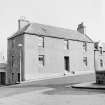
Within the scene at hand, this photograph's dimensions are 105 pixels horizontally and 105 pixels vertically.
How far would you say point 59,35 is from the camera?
1170 inches

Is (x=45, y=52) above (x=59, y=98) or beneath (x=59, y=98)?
above

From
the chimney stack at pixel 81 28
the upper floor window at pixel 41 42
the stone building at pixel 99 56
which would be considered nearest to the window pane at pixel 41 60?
the upper floor window at pixel 41 42

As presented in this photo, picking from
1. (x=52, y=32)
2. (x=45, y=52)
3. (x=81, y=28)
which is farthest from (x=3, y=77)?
(x=81, y=28)

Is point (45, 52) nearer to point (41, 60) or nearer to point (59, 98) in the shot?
point (41, 60)

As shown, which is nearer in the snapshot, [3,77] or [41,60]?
[41,60]

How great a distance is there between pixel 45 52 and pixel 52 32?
4.52 meters

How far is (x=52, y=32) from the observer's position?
2948cm

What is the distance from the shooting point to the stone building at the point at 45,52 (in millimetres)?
25516

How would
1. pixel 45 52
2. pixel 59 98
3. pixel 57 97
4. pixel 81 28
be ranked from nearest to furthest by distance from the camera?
pixel 59 98 < pixel 57 97 < pixel 45 52 < pixel 81 28

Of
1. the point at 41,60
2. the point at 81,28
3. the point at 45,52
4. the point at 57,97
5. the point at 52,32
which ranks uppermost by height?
the point at 81,28

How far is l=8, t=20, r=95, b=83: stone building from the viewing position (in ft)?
83.7

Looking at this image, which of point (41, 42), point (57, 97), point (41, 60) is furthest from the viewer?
point (41, 42)

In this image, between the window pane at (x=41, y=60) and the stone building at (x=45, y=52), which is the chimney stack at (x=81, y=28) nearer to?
the stone building at (x=45, y=52)

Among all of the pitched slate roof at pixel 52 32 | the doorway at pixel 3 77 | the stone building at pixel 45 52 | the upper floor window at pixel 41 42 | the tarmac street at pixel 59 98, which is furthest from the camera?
the doorway at pixel 3 77
